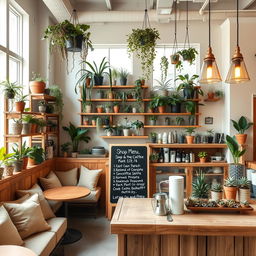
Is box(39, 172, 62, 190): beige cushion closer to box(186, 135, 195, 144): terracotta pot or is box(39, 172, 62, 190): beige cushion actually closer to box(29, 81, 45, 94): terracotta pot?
box(29, 81, 45, 94): terracotta pot

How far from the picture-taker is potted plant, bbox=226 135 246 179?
4820 mm

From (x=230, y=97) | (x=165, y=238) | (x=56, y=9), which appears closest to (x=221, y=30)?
(x=230, y=97)

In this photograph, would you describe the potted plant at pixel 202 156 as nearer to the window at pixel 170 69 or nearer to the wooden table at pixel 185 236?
the window at pixel 170 69

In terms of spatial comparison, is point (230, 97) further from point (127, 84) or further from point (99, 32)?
point (99, 32)

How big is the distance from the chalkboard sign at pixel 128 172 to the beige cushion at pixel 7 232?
7.08 feet

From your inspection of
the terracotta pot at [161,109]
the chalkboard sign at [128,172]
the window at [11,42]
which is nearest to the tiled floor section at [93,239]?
the chalkboard sign at [128,172]

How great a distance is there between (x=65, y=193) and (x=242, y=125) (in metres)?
3.50

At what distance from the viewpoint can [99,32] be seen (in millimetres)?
5613

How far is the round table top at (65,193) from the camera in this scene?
3.79 m

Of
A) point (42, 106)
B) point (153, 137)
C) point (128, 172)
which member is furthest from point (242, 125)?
point (42, 106)

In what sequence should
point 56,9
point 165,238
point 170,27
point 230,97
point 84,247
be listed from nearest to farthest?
point 165,238
point 84,247
point 56,9
point 230,97
point 170,27

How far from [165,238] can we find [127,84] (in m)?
4.01

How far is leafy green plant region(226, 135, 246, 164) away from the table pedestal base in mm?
3067

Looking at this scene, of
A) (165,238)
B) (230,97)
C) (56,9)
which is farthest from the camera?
(230,97)
